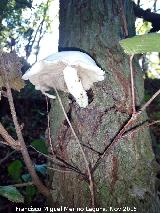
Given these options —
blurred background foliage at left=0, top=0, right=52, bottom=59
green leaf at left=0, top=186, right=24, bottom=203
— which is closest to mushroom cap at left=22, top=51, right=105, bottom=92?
green leaf at left=0, top=186, right=24, bottom=203

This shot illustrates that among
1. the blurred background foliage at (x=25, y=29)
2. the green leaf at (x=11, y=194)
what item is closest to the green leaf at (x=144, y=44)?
the green leaf at (x=11, y=194)

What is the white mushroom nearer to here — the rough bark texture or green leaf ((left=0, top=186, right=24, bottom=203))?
the rough bark texture

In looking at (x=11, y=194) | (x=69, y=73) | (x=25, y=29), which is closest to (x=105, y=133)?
(x=69, y=73)

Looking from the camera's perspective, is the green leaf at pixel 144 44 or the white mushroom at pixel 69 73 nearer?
the green leaf at pixel 144 44

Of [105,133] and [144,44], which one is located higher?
[144,44]

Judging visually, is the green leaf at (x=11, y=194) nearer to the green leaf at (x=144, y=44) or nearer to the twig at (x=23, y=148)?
the twig at (x=23, y=148)

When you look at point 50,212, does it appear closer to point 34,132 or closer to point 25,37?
point 34,132

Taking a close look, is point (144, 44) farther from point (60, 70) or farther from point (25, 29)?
point (25, 29)

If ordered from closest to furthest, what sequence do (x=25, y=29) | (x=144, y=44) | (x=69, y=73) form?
(x=144, y=44) < (x=69, y=73) < (x=25, y=29)
